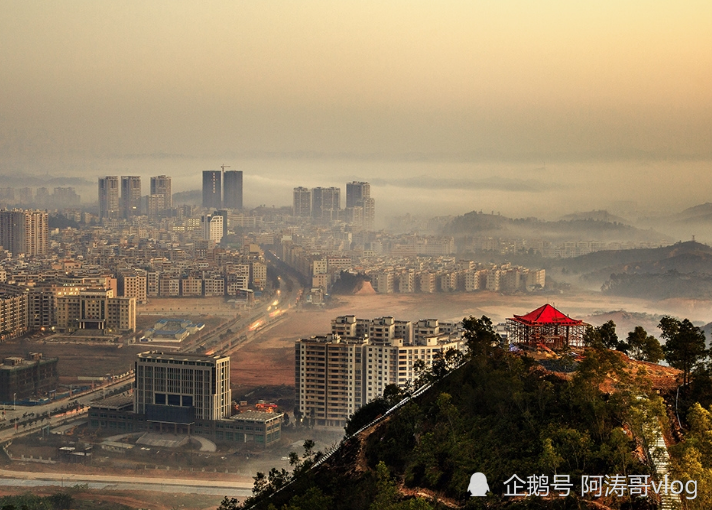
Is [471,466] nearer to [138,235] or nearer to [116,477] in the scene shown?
[116,477]

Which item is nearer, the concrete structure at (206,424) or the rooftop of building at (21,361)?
the concrete structure at (206,424)

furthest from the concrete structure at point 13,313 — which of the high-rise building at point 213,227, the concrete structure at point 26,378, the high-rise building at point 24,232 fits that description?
the high-rise building at point 213,227

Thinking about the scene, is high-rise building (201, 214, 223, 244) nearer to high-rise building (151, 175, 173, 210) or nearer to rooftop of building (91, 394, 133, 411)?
high-rise building (151, 175, 173, 210)

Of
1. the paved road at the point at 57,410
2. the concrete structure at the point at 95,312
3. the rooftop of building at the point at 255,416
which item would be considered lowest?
the paved road at the point at 57,410

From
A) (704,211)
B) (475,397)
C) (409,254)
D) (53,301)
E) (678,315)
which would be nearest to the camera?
(475,397)

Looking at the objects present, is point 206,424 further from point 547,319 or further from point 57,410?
point 547,319

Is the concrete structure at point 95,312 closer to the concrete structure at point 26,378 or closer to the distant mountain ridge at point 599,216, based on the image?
the concrete structure at point 26,378

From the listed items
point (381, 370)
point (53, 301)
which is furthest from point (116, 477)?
point (53, 301)
